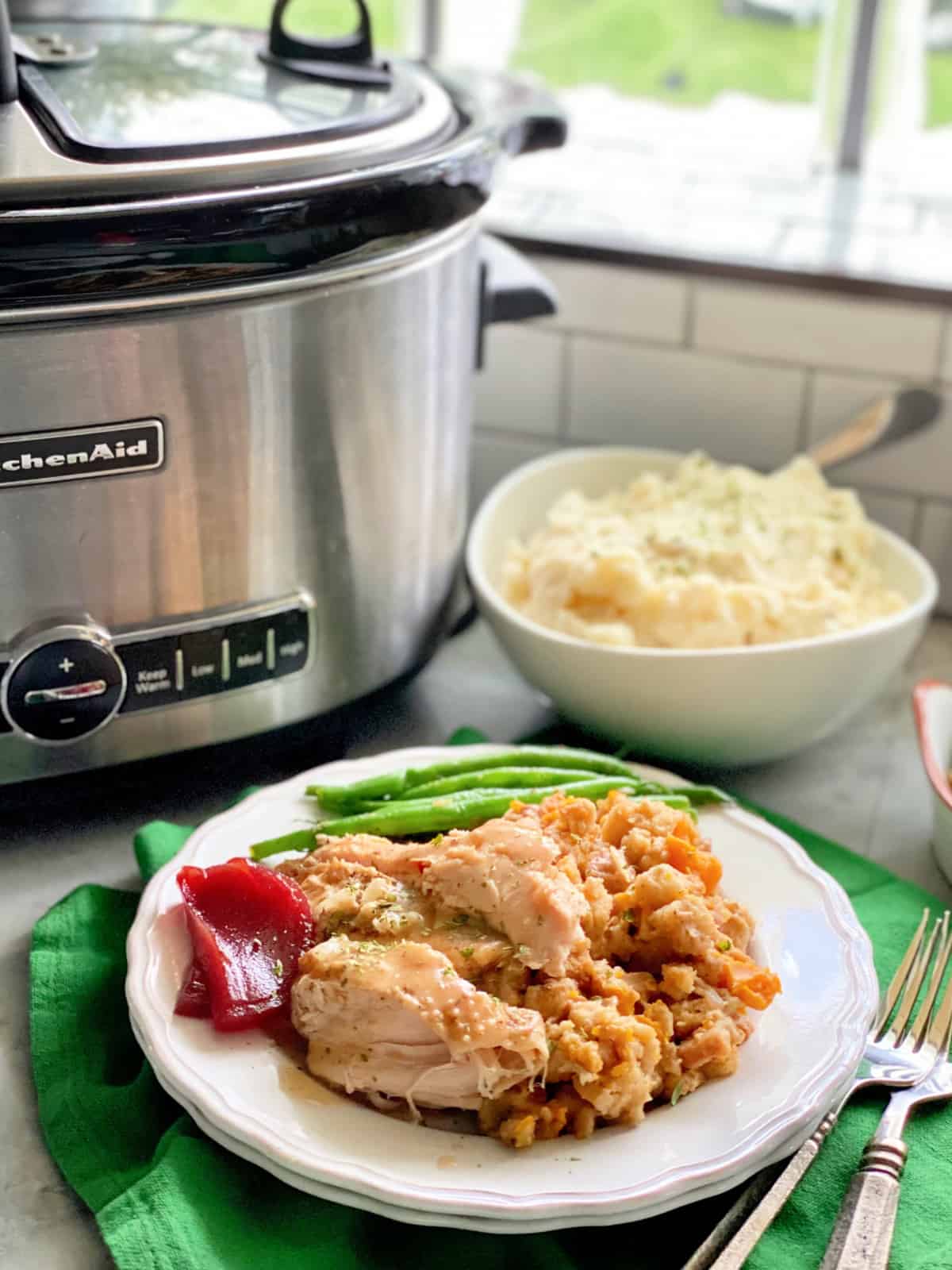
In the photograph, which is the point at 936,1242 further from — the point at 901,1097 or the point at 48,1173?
the point at 48,1173

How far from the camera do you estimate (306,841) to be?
921mm

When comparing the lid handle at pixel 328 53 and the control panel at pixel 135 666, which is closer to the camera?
the control panel at pixel 135 666

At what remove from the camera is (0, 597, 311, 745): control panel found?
0.89 m

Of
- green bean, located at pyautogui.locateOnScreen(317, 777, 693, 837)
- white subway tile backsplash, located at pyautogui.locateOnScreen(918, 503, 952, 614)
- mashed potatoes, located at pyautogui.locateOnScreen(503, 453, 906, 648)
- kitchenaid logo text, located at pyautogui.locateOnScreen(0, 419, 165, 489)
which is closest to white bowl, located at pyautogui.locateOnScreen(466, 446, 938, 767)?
mashed potatoes, located at pyautogui.locateOnScreen(503, 453, 906, 648)

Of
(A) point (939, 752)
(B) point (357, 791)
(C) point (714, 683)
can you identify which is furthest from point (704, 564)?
(B) point (357, 791)

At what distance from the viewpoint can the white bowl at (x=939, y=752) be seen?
3.19 feet

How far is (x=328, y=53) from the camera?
3.47 ft

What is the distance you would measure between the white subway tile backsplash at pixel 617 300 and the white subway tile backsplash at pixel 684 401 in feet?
0.05

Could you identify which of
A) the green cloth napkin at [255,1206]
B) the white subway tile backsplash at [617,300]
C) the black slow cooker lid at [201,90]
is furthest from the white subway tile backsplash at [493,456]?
the green cloth napkin at [255,1206]

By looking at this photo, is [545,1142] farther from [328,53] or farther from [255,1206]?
[328,53]

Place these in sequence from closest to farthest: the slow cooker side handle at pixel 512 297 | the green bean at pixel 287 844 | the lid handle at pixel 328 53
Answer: the green bean at pixel 287 844
the lid handle at pixel 328 53
the slow cooker side handle at pixel 512 297

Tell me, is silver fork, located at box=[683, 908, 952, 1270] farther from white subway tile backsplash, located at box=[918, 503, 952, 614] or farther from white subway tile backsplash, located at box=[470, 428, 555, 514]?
white subway tile backsplash, located at box=[470, 428, 555, 514]

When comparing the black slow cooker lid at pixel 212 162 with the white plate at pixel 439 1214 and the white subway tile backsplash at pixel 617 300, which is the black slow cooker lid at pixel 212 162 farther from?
the white plate at pixel 439 1214

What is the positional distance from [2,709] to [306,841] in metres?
0.20
